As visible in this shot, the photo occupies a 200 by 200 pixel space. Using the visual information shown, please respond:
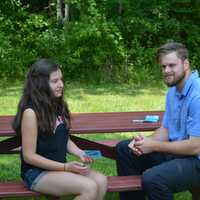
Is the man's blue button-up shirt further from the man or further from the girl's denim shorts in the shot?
the girl's denim shorts

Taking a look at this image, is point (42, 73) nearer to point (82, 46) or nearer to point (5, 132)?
point (5, 132)

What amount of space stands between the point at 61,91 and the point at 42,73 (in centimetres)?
18

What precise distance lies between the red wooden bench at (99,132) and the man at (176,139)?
0.62ft

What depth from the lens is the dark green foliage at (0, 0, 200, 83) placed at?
468 inches

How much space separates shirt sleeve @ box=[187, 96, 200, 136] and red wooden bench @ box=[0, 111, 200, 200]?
501 mm

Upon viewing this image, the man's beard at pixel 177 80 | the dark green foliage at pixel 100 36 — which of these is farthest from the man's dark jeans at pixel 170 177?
the dark green foliage at pixel 100 36

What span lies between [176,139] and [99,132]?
2.11ft

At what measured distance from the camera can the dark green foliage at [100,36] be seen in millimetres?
11898

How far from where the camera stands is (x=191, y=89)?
3941 millimetres

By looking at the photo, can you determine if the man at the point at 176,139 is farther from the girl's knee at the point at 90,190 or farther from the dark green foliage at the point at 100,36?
the dark green foliage at the point at 100,36

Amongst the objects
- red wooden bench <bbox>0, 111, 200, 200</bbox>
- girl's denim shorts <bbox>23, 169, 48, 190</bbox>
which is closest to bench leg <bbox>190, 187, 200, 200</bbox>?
red wooden bench <bbox>0, 111, 200, 200</bbox>

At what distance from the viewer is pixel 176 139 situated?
162 inches

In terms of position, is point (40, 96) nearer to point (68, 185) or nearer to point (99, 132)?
point (68, 185)

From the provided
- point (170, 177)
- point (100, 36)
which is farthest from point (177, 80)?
point (100, 36)
